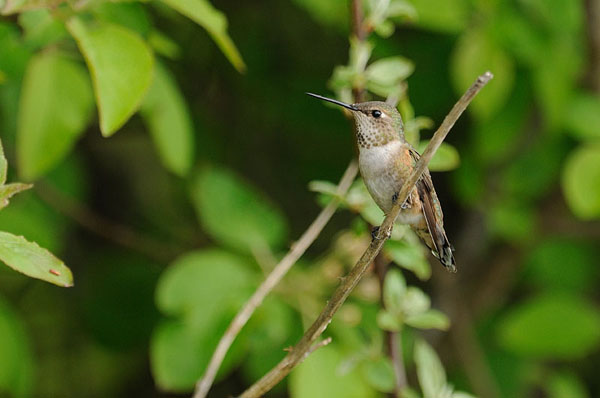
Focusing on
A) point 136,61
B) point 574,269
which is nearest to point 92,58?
point 136,61

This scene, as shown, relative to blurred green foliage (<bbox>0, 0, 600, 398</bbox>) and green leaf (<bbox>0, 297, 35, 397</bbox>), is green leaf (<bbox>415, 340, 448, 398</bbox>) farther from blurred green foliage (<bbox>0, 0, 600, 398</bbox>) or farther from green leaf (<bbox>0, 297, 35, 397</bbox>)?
green leaf (<bbox>0, 297, 35, 397</bbox>)

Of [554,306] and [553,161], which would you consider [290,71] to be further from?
[554,306]

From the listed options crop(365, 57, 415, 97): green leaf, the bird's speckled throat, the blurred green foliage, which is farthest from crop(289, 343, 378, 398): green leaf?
crop(365, 57, 415, 97): green leaf

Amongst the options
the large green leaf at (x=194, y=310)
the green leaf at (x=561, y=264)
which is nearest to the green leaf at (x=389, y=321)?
the large green leaf at (x=194, y=310)

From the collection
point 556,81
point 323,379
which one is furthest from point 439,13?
point 323,379

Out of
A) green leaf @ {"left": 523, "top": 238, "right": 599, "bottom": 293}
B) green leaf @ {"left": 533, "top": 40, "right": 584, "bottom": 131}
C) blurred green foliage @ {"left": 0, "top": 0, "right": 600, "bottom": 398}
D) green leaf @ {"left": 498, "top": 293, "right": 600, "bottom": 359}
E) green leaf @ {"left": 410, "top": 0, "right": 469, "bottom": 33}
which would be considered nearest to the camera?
blurred green foliage @ {"left": 0, "top": 0, "right": 600, "bottom": 398}

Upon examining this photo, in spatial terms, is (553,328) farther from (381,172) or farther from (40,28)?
(40,28)
